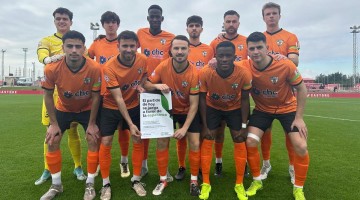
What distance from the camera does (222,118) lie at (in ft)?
14.8

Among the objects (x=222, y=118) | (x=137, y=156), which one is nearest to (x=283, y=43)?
(x=222, y=118)

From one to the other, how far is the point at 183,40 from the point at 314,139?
6002 millimetres

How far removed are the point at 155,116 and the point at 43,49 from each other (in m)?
2.19

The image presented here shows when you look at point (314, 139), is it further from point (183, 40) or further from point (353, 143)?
point (183, 40)

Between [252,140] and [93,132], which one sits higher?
[93,132]

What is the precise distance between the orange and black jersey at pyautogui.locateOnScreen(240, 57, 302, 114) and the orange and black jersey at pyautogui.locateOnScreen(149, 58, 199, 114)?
783 mm

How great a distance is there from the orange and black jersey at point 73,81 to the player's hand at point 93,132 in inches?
14.7

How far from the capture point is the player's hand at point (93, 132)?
13.8ft

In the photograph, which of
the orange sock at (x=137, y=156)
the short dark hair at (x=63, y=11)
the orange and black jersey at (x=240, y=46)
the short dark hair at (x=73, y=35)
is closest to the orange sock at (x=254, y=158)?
the orange sock at (x=137, y=156)

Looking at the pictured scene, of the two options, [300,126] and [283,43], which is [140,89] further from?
[283,43]

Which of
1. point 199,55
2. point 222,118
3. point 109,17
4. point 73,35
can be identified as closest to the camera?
point 73,35

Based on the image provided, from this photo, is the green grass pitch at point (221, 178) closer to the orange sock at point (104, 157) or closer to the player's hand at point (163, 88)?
the orange sock at point (104, 157)

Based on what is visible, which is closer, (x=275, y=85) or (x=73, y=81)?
(x=73, y=81)

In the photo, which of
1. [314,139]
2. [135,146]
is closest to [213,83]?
[135,146]
